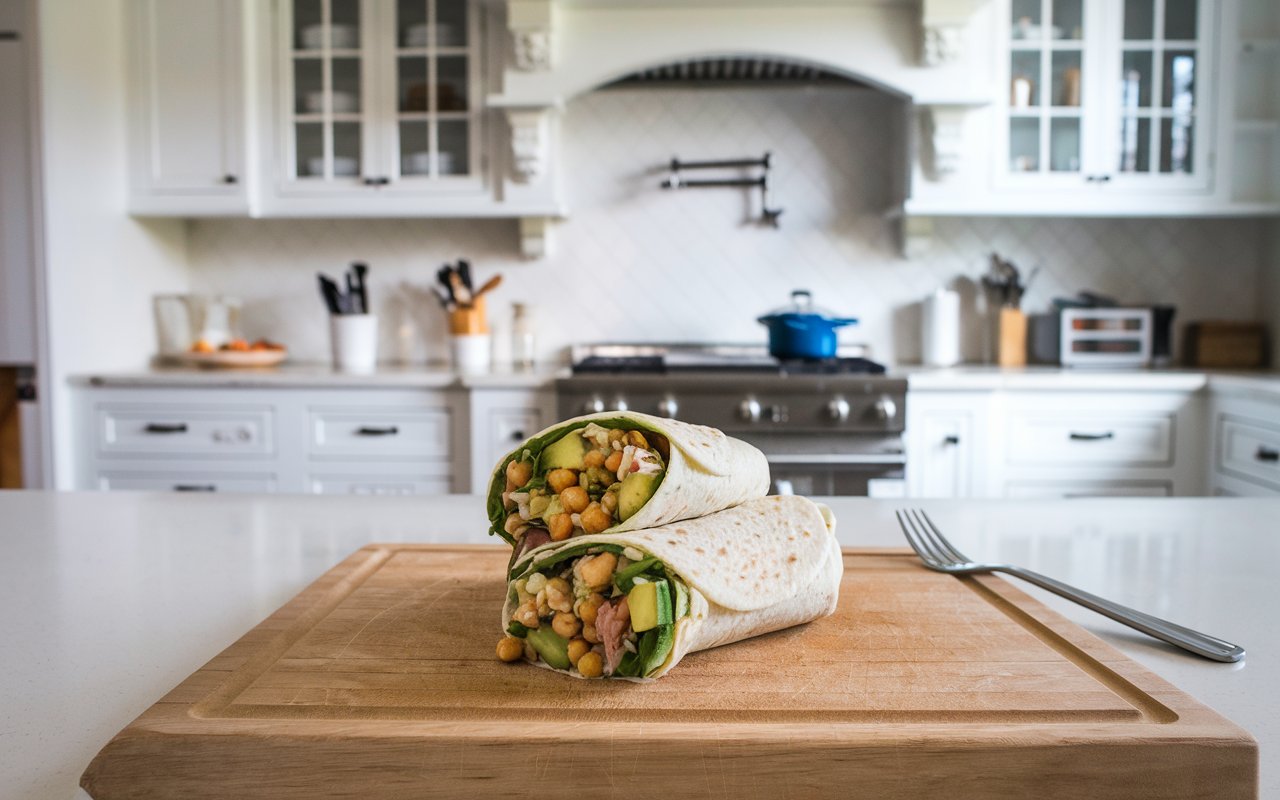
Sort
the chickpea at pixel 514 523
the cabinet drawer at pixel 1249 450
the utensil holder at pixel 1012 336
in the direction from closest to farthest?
the chickpea at pixel 514 523 < the cabinet drawer at pixel 1249 450 < the utensil holder at pixel 1012 336

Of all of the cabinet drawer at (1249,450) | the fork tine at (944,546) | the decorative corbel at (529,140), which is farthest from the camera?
the decorative corbel at (529,140)

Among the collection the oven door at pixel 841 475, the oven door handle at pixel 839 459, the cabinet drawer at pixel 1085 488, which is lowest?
the cabinet drawer at pixel 1085 488

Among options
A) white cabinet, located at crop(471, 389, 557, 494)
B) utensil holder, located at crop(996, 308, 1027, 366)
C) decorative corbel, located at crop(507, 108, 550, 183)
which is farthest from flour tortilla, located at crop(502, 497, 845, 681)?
utensil holder, located at crop(996, 308, 1027, 366)

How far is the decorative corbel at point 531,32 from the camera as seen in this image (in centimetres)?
320

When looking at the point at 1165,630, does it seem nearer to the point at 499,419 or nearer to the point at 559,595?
the point at 559,595

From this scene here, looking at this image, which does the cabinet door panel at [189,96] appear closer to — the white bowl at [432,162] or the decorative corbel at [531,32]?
the white bowl at [432,162]

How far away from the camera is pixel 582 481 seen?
80cm

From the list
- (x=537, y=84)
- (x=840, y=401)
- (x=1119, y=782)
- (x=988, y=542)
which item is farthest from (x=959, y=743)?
(x=537, y=84)

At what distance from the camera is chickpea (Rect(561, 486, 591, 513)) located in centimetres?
78

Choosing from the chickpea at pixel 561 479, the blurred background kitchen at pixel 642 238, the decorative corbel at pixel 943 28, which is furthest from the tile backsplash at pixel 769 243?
the chickpea at pixel 561 479

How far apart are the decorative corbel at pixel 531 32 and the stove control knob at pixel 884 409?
1.59 m

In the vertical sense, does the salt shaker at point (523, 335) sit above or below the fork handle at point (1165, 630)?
above

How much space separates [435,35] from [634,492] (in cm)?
310

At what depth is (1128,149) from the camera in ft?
11.1
